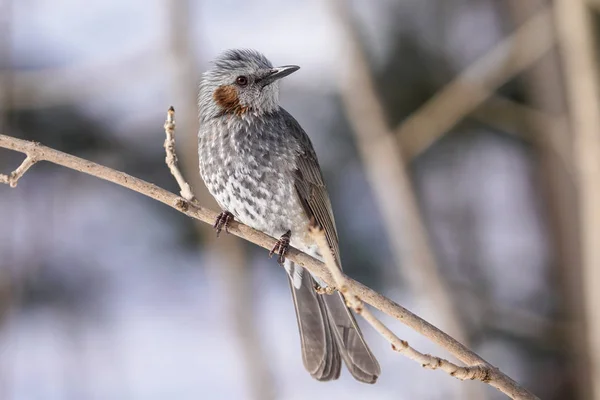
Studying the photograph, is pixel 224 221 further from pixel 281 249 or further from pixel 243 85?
pixel 243 85

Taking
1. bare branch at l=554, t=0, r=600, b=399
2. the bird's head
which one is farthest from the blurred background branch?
bare branch at l=554, t=0, r=600, b=399

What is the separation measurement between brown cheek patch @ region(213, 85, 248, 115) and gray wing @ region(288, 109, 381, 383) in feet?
0.97

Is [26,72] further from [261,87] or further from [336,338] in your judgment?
[336,338]

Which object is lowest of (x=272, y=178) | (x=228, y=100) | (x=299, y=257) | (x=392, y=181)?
(x=299, y=257)

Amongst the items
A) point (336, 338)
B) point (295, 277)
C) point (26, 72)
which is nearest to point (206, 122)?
point (295, 277)

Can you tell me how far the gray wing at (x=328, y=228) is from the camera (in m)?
4.02

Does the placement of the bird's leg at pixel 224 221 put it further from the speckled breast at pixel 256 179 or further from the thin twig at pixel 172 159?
the thin twig at pixel 172 159

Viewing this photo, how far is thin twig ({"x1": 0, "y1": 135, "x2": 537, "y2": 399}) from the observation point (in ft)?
8.91

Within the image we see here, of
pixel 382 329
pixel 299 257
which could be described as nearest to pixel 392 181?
pixel 299 257

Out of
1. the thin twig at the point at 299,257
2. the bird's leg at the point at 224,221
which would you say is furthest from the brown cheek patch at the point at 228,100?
the thin twig at the point at 299,257

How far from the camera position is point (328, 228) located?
441 cm

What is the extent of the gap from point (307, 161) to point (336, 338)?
0.96 meters

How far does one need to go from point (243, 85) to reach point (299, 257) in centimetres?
131

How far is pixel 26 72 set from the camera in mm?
6918
